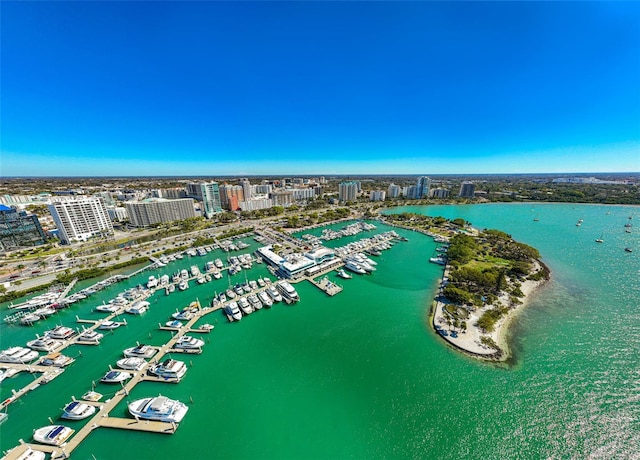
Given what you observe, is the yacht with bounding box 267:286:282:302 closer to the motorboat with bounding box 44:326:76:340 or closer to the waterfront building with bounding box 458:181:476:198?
the motorboat with bounding box 44:326:76:340

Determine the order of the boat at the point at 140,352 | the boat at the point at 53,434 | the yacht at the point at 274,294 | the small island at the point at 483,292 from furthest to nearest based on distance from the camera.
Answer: the yacht at the point at 274,294, the small island at the point at 483,292, the boat at the point at 140,352, the boat at the point at 53,434

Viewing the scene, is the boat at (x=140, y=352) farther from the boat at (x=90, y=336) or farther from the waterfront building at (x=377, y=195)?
the waterfront building at (x=377, y=195)

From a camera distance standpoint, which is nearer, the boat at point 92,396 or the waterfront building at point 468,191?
the boat at point 92,396

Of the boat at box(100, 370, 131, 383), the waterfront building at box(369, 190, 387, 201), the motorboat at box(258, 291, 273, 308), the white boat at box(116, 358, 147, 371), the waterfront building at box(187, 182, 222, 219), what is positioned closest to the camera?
the boat at box(100, 370, 131, 383)

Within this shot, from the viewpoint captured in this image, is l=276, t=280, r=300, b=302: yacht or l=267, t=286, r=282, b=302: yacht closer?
l=276, t=280, r=300, b=302: yacht

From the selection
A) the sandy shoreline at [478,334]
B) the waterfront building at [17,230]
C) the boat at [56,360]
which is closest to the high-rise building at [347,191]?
the sandy shoreline at [478,334]

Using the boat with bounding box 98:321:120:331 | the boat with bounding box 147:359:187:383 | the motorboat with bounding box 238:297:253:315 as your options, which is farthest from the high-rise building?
the boat with bounding box 147:359:187:383
